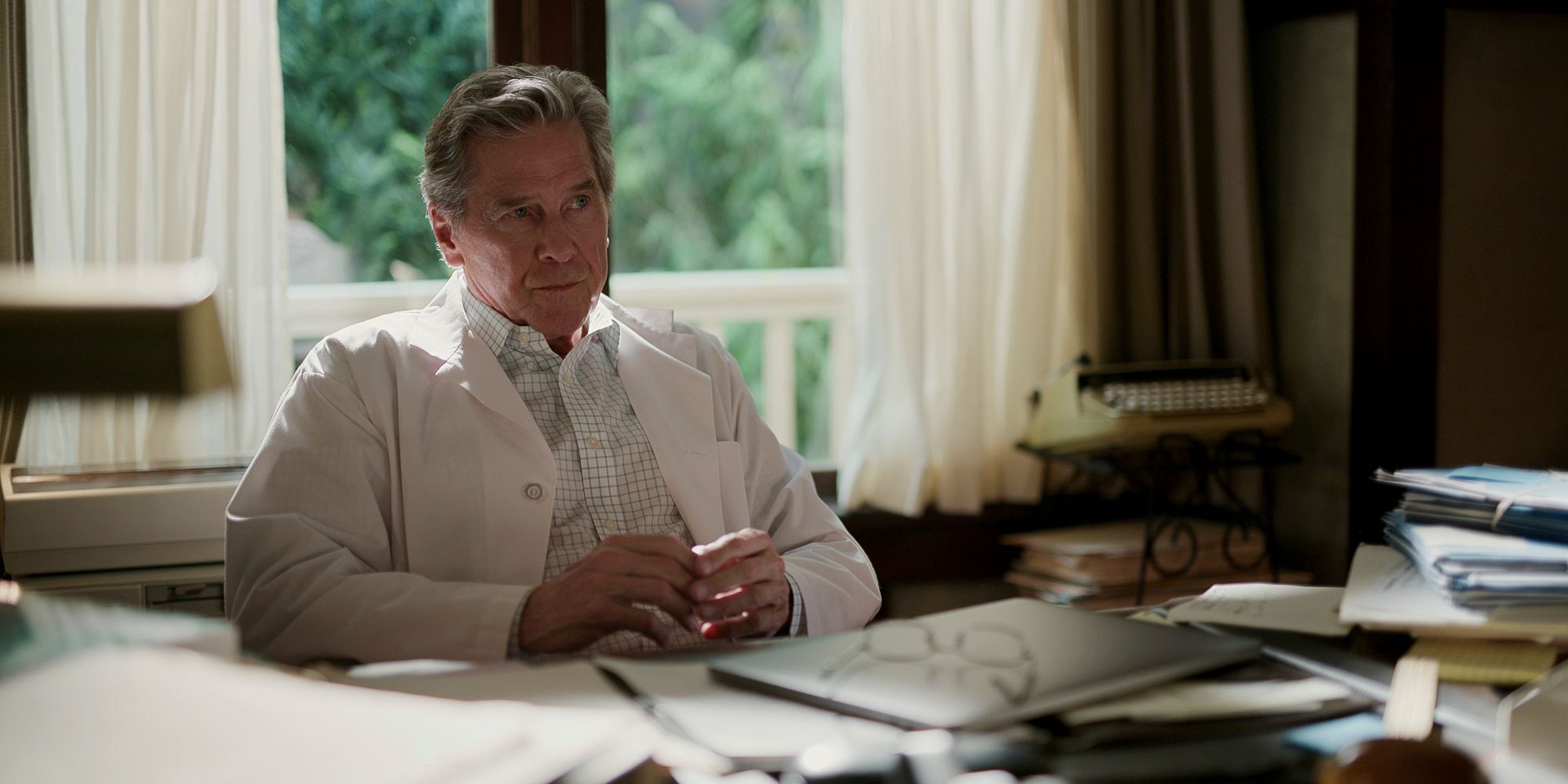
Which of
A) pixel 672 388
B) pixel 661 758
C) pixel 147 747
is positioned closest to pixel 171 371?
pixel 147 747

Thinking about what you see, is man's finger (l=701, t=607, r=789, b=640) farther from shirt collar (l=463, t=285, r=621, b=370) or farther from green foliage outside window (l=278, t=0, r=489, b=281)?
green foliage outside window (l=278, t=0, r=489, b=281)

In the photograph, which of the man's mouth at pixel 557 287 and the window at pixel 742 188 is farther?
the window at pixel 742 188

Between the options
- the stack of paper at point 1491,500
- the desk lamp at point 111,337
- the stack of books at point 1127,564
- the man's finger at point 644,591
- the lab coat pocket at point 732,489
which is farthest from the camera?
the stack of books at point 1127,564

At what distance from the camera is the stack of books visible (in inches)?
102

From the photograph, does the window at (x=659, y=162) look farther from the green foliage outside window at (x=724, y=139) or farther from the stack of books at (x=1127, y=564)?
the stack of books at (x=1127, y=564)

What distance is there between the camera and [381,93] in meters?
2.50

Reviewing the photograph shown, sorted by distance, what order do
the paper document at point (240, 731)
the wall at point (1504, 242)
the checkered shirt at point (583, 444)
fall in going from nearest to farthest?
the paper document at point (240, 731) < the checkered shirt at point (583, 444) < the wall at point (1504, 242)

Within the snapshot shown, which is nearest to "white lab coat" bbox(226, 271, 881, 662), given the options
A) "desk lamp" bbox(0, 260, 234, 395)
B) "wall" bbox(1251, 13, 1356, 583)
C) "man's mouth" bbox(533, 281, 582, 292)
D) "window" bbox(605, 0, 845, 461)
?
"man's mouth" bbox(533, 281, 582, 292)

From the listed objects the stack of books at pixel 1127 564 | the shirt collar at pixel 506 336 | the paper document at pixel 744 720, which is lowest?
the stack of books at pixel 1127 564

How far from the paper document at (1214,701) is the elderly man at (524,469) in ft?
1.81

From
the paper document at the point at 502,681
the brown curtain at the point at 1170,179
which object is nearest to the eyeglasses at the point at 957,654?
the paper document at the point at 502,681

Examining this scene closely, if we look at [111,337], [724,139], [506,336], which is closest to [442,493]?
[506,336]

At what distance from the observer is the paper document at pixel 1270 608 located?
43.6 inches

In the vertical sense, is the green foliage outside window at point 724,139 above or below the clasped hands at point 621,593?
above
